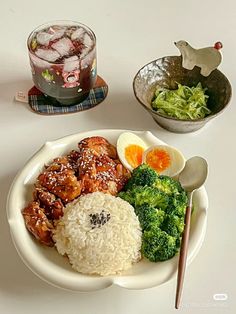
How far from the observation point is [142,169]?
1.64 meters

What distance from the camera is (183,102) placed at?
1.96 meters

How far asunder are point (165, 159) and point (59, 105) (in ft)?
1.66

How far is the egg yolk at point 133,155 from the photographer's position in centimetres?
173

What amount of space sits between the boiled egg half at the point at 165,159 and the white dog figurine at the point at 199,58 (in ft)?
1.44

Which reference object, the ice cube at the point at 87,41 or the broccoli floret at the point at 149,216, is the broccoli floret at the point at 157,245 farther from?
the ice cube at the point at 87,41

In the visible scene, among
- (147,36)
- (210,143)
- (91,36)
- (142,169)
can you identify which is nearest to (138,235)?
(142,169)

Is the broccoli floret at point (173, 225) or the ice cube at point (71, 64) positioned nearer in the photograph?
the broccoli floret at point (173, 225)

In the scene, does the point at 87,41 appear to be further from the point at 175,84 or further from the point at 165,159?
the point at 165,159

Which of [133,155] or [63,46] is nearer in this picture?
[133,155]

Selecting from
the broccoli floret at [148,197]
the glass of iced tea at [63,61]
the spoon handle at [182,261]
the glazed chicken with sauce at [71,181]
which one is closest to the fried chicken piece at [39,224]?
the glazed chicken with sauce at [71,181]

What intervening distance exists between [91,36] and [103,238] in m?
0.83

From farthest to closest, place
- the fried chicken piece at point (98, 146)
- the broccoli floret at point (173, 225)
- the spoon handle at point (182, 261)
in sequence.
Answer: the fried chicken piece at point (98, 146), the broccoli floret at point (173, 225), the spoon handle at point (182, 261)

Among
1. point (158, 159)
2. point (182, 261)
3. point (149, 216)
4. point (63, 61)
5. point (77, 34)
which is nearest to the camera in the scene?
point (182, 261)

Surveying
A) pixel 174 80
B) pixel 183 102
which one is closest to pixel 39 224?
pixel 183 102
